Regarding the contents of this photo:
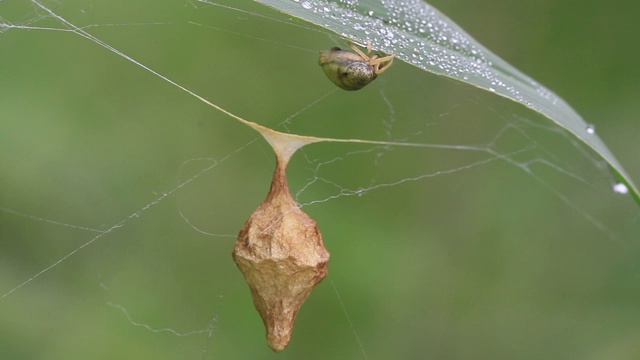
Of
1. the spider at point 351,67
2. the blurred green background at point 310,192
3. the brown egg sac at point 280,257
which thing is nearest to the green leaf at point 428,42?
the spider at point 351,67

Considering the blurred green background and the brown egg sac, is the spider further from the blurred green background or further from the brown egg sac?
the blurred green background

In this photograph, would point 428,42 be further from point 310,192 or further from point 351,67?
point 310,192

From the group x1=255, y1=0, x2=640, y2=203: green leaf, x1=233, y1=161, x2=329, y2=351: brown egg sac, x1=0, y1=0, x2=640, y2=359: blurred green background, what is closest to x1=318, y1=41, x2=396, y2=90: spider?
x1=255, y1=0, x2=640, y2=203: green leaf

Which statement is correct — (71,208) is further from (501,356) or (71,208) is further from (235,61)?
(501,356)

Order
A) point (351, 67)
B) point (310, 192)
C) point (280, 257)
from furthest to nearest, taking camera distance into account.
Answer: point (310, 192)
point (351, 67)
point (280, 257)

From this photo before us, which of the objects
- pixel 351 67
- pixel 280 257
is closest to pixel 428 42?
pixel 351 67

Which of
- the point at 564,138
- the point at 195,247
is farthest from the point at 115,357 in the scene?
the point at 564,138
